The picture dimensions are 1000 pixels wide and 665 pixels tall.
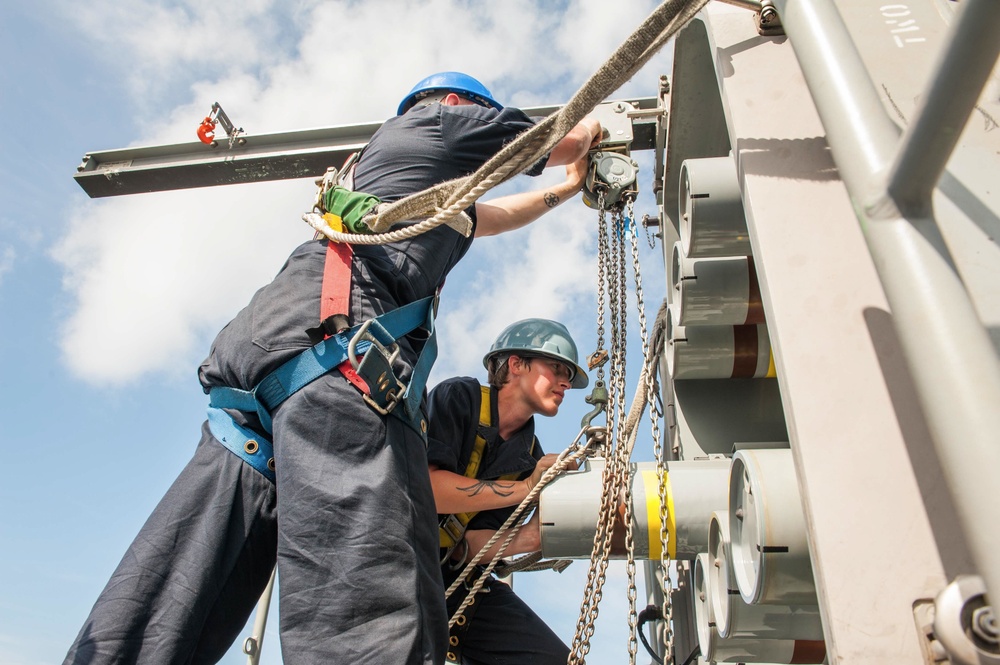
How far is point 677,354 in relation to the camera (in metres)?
3.09

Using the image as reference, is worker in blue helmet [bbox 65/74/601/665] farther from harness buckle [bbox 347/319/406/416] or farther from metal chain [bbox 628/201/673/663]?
metal chain [bbox 628/201/673/663]

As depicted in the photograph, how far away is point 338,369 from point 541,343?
2294mm

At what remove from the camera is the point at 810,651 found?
2.46 metres

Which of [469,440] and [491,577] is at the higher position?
[469,440]

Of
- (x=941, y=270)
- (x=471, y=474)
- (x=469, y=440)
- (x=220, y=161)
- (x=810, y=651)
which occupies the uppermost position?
(x=220, y=161)

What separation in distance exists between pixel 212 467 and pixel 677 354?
1.72m

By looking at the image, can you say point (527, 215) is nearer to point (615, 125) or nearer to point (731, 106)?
point (615, 125)

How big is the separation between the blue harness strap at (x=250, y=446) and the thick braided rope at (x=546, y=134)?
578mm

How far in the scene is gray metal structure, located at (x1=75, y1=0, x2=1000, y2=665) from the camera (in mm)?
931

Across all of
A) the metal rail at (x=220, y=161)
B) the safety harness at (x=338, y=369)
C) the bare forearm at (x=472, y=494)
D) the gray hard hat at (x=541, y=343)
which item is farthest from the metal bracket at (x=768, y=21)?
the metal rail at (x=220, y=161)

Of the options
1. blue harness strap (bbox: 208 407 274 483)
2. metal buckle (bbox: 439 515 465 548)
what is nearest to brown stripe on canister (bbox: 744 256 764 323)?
metal buckle (bbox: 439 515 465 548)

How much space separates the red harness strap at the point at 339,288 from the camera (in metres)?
2.05

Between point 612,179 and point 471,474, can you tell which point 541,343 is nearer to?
point 471,474

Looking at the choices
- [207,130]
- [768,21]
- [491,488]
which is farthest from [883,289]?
[207,130]
